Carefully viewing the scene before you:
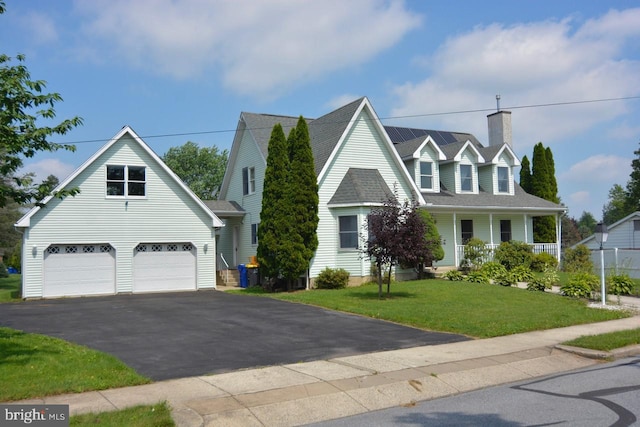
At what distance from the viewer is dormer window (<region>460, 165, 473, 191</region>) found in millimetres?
30656

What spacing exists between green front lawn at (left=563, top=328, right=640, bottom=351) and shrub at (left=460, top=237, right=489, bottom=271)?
1470 centimetres

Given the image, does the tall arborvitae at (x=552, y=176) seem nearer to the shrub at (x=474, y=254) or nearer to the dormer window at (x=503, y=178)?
the dormer window at (x=503, y=178)

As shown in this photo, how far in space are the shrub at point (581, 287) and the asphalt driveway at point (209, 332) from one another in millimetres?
8271

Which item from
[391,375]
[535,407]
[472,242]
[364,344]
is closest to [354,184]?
[472,242]

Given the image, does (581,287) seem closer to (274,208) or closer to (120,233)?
(274,208)

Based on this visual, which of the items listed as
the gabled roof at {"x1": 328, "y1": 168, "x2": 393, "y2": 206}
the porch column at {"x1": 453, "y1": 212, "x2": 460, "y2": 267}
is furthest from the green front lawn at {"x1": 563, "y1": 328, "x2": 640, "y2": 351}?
the porch column at {"x1": 453, "y1": 212, "x2": 460, "y2": 267}

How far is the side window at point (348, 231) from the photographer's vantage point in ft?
80.9

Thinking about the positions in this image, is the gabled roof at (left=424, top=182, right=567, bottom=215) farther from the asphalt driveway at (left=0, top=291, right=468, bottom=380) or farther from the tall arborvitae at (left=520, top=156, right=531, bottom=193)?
the asphalt driveway at (left=0, top=291, right=468, bottom=380)

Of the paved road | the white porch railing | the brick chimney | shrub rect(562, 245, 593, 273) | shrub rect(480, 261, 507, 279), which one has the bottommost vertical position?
the paved road

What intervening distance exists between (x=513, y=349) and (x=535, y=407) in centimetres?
395

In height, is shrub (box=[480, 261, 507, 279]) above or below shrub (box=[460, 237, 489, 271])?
below

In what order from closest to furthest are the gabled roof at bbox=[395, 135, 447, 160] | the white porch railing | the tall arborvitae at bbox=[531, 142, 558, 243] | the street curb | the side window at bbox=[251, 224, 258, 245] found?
the street curb, the side window at bbox=[251, 224, 258, 245], the gabled roof at bbox=[395, 135, 447, 160], the white porch railing, the tall arborvitae at bbox=[531, 142, 558, 243]

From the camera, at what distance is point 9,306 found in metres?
19.5

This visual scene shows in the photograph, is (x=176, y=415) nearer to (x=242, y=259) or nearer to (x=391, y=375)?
(x=391, y=375)
